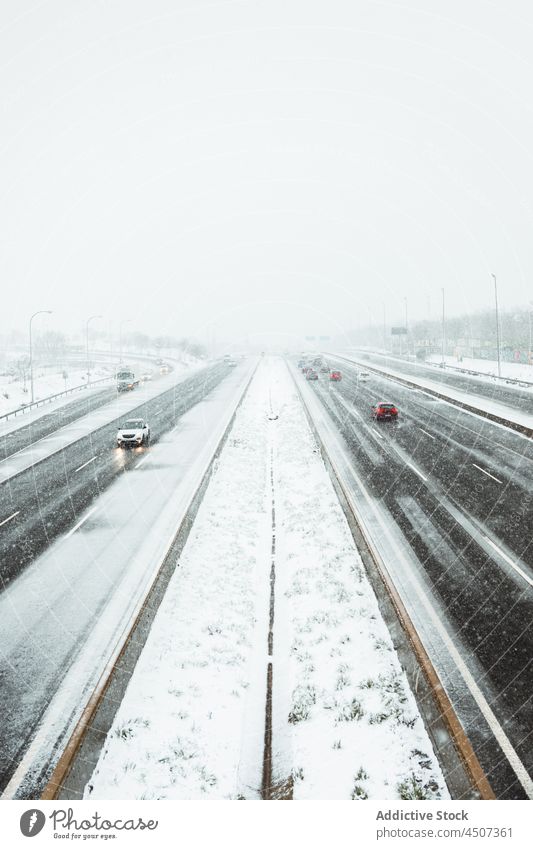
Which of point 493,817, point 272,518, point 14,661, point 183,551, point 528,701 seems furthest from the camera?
point 272,518

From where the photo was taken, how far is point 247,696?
27.2 ft

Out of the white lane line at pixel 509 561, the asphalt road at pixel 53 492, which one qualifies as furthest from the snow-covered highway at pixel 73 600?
the white lane line at pixel 509 561

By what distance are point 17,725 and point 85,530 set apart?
28.6 ft

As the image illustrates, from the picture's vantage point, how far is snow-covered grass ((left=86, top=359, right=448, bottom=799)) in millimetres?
6355

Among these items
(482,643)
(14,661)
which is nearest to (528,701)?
(482,643)

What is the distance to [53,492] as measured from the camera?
2019 cm

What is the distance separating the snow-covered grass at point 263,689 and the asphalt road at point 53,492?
4.75 metres

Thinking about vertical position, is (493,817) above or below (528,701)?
above

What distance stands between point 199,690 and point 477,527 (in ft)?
31.3

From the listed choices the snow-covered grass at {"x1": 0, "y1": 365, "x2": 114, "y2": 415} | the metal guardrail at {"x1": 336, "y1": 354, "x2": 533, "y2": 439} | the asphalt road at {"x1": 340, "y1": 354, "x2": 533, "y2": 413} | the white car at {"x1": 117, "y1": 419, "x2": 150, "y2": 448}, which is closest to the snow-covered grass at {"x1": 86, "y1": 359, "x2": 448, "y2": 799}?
the white car at {"x1": 117, "y1": 419, "x2": 150, "y2": 448}

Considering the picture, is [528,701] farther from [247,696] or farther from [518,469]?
[518,469]

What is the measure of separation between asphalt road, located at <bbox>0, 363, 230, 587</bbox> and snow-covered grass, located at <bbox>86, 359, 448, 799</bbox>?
4752mm

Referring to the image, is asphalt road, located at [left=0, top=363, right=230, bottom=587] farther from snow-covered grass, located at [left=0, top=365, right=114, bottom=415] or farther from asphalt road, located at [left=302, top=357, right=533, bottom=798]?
snow-covered grass, located at [left=0, top=365, right=114, bottom=415]

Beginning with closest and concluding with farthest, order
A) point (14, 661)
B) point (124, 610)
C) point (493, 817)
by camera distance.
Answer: point (493, 817)
point (14, 661)
point (124, 610)
